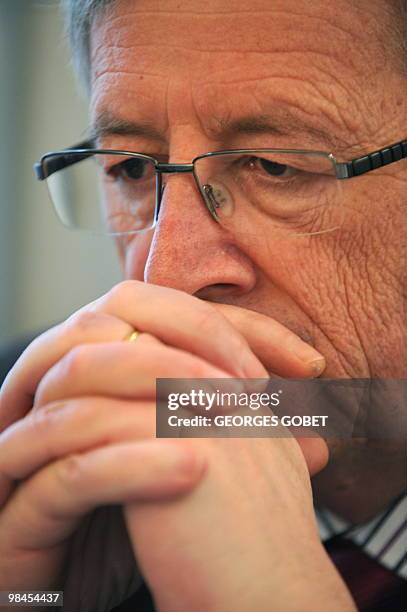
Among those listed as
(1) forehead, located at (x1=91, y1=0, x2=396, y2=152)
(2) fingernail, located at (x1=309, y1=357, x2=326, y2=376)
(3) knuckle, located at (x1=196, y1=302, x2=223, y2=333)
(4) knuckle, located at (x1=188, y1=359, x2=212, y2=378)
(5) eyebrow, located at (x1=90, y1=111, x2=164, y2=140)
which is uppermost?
(1) forehead, located at (x1=91, y1=0, x2=396, y2=152)

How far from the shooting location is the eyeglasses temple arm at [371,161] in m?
1.13

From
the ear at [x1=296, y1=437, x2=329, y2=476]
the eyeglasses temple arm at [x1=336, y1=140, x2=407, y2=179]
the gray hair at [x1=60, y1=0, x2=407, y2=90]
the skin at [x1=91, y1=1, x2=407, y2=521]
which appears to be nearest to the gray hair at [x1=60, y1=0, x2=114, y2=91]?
the gray hair at [x1=60, y1=0, x2=407, y2=90]

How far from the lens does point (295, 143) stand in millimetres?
1131

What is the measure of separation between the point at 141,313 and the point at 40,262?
66.8 inches

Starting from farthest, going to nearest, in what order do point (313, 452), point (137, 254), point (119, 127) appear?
point (137, 254) → point (119, 127) → point (313, 452)

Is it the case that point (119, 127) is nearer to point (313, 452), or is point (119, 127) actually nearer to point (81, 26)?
point (81, 26)

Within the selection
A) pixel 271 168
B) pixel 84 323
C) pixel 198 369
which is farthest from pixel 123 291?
pixel 271 168

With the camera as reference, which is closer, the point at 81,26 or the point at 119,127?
the point at 119,127

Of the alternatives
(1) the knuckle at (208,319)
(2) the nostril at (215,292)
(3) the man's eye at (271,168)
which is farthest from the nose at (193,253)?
(1) the knuckle at (208,319)

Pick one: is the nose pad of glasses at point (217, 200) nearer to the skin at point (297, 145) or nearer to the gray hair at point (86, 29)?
the skin at point (297, 145)

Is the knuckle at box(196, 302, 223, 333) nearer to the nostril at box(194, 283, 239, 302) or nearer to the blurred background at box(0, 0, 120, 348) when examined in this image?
the nostril at box(194, 283, 239, 302)

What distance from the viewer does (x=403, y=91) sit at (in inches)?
45.1

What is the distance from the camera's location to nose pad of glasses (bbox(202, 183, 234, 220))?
1138 mm

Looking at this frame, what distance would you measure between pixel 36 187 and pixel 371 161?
5.49ft
